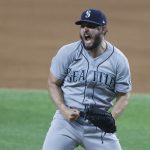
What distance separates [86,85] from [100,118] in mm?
363

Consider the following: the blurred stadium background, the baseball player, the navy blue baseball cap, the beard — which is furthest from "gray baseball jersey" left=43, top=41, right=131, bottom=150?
the blurred stadium background

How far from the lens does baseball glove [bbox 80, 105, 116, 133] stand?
632 centimetres

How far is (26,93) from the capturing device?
1361cm

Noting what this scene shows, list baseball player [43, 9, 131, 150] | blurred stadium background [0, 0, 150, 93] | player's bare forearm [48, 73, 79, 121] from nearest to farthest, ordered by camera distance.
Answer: player's bare forearm [48, 73, 79, 121], baseball player [43, 9, 131, 150], blurred stadium background [0, 0, 150, 93]

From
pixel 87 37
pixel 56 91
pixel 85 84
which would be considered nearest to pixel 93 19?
pixel 87 37

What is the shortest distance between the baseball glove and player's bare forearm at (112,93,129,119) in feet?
0.35

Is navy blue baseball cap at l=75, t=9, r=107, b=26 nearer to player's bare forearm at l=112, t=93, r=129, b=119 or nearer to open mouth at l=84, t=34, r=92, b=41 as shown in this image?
open mouth at l=84, t=34, r=92, b=41

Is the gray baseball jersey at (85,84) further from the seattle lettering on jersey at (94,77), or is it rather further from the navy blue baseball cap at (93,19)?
the navy blue baseball cap at (93,19)

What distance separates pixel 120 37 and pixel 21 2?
126 inches

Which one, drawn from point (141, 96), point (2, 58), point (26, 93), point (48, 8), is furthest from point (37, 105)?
point (48, 8)

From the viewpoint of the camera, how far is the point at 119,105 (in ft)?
21.5

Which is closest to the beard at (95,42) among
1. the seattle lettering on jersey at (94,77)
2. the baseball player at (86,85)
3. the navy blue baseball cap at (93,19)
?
the baseball player at (86,85)

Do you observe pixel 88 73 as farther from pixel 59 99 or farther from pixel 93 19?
pixel 93 19

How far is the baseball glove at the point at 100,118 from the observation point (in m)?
6.32
